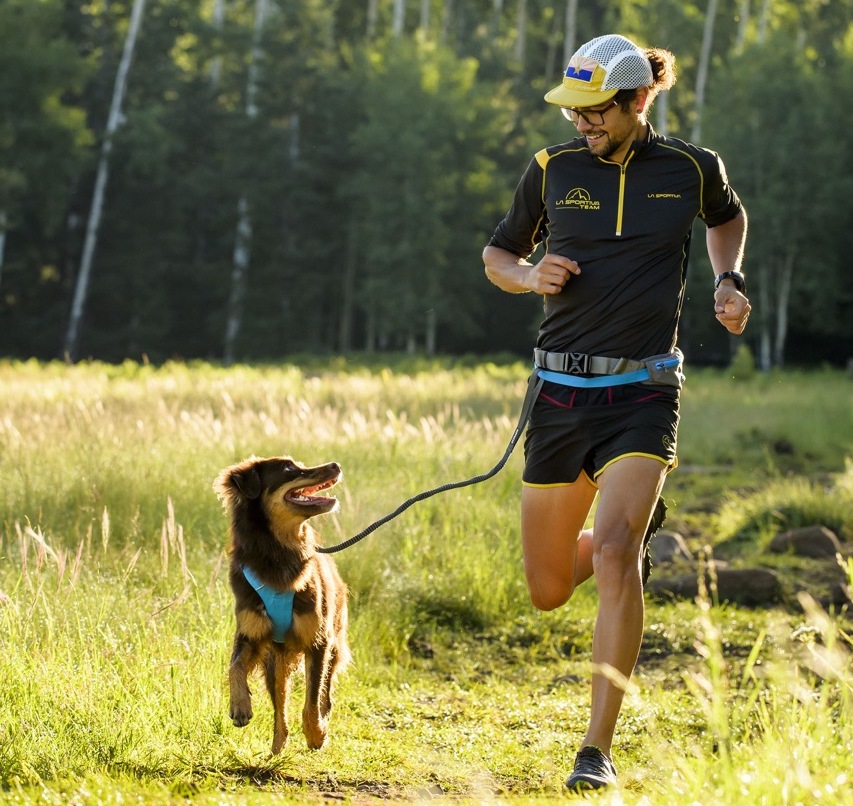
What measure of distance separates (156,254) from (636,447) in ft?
141

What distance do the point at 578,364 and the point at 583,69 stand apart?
1138 millimetres

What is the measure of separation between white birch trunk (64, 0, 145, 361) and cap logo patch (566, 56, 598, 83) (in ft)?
128

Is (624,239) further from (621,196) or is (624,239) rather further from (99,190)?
(99,190)

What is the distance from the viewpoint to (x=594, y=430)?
5434 mm

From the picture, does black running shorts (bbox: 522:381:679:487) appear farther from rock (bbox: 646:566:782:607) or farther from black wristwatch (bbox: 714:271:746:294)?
rock (bbox: 646:566:782:607)

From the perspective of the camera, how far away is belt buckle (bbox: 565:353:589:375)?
545 centimetres

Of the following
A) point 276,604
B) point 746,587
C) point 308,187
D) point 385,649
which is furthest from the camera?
point 308,187

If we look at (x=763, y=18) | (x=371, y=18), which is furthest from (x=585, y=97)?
(x=371, y=18)

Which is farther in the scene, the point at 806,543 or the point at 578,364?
the point at 806,543

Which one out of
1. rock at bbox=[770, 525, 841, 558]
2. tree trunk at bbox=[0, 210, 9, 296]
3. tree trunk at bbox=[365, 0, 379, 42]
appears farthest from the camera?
tree trunk at bbox=[365, 0, 379, 42]

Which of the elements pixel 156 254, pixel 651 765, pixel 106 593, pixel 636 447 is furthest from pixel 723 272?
pixel 156 254

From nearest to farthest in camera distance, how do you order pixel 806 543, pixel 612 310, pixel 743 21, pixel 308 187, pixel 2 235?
pixel 612 310 < pixel 806 543 < pixel 2 235 < pixel 308 187 < pixel 743 21

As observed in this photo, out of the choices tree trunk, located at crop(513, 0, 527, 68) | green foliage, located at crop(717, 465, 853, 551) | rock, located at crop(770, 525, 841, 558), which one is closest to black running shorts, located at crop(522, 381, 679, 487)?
rock, located at crop(770, 525, 841, 558)

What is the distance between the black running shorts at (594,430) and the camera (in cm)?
530
